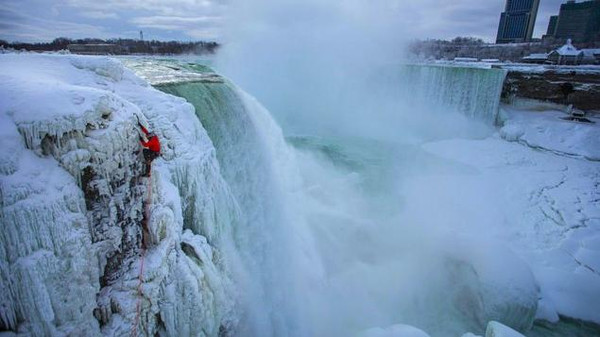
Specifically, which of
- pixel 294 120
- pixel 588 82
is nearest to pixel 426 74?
pixel 294 120

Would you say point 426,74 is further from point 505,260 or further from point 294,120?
point 505,260

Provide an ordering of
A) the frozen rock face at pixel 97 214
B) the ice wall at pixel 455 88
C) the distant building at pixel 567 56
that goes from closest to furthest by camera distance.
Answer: the frozen rock face at pixel 97 214
the ice wall at pixel 455 88
the distant building at pixel 567 56

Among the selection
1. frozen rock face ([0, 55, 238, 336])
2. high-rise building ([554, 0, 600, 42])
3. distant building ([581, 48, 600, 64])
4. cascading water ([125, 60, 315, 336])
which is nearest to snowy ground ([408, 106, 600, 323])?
cascading water ([125, 60, 315, 336])

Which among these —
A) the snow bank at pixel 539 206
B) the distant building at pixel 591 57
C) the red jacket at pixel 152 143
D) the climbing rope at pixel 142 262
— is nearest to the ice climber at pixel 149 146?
the red jacket at pixel 152 143

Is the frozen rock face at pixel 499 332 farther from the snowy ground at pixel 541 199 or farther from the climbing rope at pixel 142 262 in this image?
the climbing rope at pixel 142 262

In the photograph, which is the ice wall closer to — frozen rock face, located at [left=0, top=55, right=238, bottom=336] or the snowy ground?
Answer: the snowy ground

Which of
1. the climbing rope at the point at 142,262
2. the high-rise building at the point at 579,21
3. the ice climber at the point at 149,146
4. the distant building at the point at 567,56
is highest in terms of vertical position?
the high-rise building at the point at 579,21
